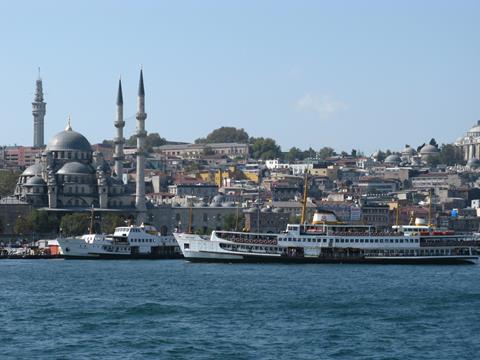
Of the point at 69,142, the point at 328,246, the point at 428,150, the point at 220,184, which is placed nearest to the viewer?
the point at 328,246

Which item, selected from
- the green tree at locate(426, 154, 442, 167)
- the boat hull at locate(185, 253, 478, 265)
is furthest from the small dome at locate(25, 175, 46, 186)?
the green tree at locate(426, 154, 442, 167)

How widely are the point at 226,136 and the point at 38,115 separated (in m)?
49.8

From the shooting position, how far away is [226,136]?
641ft

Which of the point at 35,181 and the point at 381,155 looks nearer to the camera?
the point at 35,181

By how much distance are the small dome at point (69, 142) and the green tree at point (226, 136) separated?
263 ft

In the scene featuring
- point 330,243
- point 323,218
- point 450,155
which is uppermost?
point 450,155

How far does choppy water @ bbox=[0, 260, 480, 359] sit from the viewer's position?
3444cm

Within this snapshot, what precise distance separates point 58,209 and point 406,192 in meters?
46.4

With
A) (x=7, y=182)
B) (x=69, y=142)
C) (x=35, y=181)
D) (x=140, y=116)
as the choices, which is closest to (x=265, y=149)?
(x=7, y=182)

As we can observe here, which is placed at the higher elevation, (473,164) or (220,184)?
(473,164)

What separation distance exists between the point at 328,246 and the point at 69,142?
1908 inches

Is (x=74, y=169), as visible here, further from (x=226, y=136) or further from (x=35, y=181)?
(x=226, y=136)

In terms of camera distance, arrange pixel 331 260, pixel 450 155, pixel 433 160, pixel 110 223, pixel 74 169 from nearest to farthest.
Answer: pixel 331 260
pixel 110 223
pixel 74 169
pixel 433 160
pixel 450 155

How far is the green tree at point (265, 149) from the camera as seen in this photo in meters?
179
